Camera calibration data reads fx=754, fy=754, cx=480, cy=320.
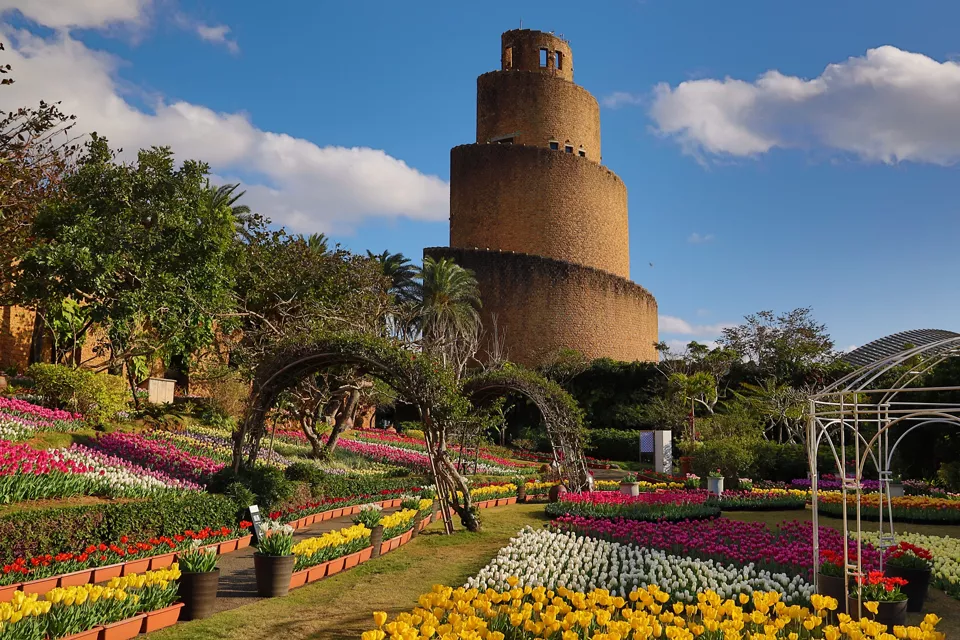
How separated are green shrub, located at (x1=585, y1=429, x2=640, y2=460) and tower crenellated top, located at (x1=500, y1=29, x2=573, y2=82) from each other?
27.4 m

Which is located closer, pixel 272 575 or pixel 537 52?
pixel 272 575

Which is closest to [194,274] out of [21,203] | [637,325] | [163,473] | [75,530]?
[21,203]

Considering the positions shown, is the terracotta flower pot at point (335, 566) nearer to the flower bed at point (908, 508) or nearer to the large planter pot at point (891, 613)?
the large planter pot at point (891, 613)

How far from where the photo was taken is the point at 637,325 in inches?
1820

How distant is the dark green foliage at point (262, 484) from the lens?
37.6 feet

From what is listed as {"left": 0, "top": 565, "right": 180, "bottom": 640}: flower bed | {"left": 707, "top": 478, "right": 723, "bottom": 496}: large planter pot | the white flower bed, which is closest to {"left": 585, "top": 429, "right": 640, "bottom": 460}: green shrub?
{"left": 707, "top": 478, "right": 723, "bottom": 496}: large planter pot

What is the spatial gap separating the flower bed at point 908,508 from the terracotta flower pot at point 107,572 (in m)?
12.5

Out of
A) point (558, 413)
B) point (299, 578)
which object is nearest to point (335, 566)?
point (299, 578)

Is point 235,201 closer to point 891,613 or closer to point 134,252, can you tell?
point 134,252

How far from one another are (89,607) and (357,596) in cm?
255

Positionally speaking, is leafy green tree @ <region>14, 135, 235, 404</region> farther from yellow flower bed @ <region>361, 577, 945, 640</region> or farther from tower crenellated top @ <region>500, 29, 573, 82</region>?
tower crenellated top @ <region>500, 29, 573, 82</region>

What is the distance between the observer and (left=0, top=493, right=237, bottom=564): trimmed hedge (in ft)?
25.1

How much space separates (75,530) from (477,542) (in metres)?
5.09

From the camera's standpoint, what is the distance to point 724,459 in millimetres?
18906
